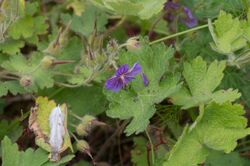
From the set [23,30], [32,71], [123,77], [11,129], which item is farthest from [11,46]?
[123,77]

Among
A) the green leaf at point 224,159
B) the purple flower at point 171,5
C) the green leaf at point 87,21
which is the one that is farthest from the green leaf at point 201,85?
the green leaf at point 87,21

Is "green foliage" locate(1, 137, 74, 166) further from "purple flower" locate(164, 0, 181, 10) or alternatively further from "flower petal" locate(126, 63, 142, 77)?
"purple flower" locate(164, 0, 181, 10)

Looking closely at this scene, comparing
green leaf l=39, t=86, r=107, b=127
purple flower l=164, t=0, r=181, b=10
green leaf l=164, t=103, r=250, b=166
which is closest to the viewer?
green leaf l=164, t=103, r=250, b=166

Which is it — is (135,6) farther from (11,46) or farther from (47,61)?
(11,46)

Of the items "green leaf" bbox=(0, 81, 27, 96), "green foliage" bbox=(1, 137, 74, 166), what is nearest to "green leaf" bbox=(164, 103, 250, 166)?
Answer: "green foliage" bbox=(1, 137, 74, 166)

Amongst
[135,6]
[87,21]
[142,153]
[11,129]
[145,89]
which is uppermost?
[135,6]

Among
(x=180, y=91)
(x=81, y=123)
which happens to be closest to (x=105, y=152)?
(x=81, y=123)
